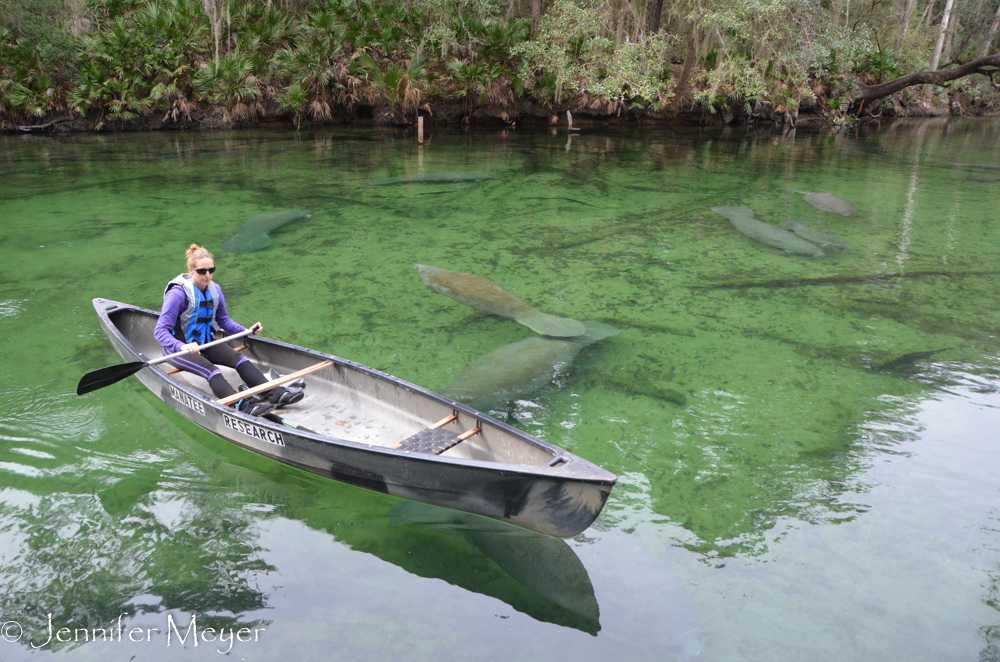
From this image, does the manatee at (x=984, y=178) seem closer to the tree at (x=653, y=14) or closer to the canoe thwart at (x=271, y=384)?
the tree at (x=653, y=14)

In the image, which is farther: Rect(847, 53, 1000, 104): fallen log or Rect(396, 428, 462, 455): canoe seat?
Rect(847, 53, 1000, 104): fallen log

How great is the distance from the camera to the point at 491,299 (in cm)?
757

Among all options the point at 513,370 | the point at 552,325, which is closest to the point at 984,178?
the point at 552,325

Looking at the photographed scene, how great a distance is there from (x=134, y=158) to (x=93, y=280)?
9.83 m

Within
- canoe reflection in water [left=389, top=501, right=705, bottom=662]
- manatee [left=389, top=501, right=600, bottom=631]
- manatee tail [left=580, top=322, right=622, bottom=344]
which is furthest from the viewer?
manatee tail [left=580, top=322, right=622, bottom=344]

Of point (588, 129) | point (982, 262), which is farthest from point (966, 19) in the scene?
point (982, 262)

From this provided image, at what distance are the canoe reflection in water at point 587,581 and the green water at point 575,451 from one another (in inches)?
0.6

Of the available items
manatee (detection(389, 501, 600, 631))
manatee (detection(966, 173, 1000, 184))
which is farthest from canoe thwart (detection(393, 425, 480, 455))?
manatee (detection(966, 173, 1000, 184))

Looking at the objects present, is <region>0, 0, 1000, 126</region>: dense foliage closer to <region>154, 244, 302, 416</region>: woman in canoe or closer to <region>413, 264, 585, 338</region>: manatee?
<region>413, 264, 585, 338</region>: manatee

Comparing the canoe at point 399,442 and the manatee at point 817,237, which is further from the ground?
the manatee at point 817,237

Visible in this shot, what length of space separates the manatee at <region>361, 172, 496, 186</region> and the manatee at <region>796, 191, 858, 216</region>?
6.76 m

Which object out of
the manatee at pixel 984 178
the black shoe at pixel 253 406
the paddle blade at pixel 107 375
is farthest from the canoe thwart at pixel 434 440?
the manatee at pixel 984 178

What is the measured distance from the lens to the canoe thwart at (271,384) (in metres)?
4.75

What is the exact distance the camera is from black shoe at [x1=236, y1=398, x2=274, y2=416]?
488 cm
